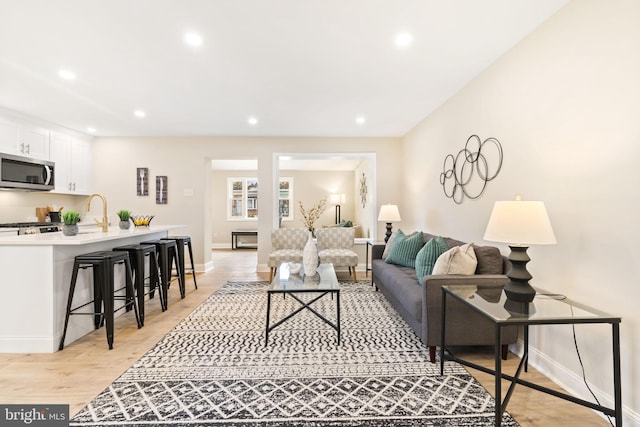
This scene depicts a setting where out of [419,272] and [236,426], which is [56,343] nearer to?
[236,426]

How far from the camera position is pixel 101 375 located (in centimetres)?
214

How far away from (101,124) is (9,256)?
3.12 metres

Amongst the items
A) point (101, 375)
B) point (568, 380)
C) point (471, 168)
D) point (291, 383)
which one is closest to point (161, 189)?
point (101, 375)

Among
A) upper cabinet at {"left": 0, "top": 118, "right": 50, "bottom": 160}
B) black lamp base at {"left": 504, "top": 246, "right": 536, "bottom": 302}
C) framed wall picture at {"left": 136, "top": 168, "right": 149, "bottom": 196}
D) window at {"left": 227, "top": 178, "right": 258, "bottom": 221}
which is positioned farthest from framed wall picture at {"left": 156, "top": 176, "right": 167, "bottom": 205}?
black lamp base at {"left": 504, "top": 246, "right": 536, "bottom": 302}

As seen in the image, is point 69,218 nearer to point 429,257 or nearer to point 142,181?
point 142,181

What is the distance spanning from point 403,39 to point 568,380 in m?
2.64

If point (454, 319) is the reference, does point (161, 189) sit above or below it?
above

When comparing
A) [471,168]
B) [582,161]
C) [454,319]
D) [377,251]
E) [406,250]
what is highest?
[471,168]

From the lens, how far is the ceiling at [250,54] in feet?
6.88

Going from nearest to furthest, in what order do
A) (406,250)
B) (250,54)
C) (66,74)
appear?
(250,54) → (66,74) → (406,250)

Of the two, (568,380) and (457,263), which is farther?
(457,263)

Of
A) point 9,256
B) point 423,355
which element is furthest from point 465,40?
point 9,256

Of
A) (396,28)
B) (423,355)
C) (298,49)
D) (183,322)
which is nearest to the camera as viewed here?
(396,28)

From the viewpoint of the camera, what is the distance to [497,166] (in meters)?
2.77
